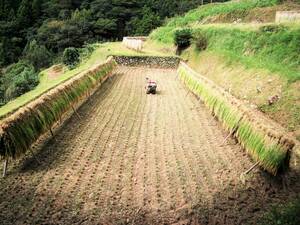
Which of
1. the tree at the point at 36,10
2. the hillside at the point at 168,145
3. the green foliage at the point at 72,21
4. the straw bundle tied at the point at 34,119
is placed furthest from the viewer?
the tree at the point at 36,10

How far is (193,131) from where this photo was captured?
1697cm

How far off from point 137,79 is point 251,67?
10142mm

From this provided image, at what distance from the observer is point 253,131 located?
44.1ft

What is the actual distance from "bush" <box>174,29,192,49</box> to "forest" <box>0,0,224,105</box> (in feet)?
98.6

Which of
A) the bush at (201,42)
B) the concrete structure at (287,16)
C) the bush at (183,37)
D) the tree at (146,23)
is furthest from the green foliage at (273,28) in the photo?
the tree at (146,23)

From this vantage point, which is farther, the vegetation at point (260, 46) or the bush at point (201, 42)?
the bush at point (201, 42)

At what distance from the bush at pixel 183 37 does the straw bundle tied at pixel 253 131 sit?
67.9 ft

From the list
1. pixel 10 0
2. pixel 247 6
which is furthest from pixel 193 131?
pixel 10 0

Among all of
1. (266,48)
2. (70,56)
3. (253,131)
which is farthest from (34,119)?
(70,56)

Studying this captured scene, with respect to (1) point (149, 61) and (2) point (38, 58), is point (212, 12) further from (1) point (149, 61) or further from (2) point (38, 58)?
(2) point (38, 58)

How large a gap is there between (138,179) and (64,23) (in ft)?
227

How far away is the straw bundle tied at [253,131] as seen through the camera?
38.7 ft

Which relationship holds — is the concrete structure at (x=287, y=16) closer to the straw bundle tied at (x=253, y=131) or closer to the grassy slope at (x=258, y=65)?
the grassy slope at (x=258, y=65)

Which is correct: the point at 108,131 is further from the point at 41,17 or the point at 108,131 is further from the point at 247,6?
the point at 41,17
